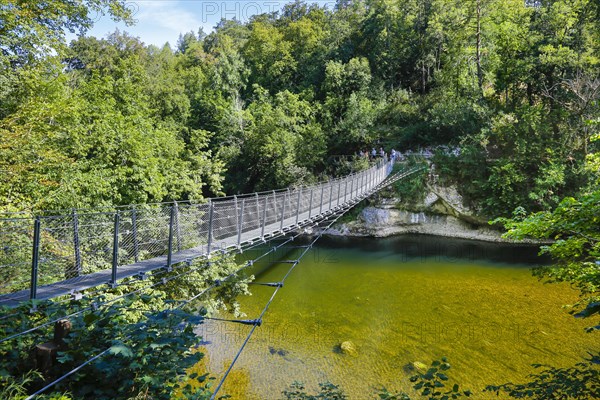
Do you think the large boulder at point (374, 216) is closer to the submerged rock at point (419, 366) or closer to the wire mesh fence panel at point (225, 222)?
the submerged rock at point (419, 366)

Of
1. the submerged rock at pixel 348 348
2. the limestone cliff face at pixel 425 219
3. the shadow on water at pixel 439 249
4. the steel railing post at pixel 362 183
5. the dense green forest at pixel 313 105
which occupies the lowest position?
the submerged rock at pixel 348 348

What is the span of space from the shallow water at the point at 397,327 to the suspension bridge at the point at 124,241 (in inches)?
66.0

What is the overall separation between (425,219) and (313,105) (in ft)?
29.0

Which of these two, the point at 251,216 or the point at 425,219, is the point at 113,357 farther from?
the point at 425,219

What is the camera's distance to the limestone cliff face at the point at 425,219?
1261 centimetres

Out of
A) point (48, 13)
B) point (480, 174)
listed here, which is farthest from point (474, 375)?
point (480, 174)

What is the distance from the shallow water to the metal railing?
7.32 feet

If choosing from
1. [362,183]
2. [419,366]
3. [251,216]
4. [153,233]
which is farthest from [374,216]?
[153,233]

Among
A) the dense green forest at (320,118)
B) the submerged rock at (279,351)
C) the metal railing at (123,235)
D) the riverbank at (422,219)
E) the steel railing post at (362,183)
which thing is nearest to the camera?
the metal railing at (123,235)

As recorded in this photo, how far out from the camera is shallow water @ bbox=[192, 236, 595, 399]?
4957 millimetres

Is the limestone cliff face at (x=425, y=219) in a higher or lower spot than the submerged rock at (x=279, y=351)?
higher

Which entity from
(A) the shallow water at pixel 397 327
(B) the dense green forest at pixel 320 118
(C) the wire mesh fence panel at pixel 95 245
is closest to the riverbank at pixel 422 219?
(B) the dense green forest at pixel 320 118

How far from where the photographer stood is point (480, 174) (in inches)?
491

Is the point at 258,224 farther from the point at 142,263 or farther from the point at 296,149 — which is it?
the point at 296,149
